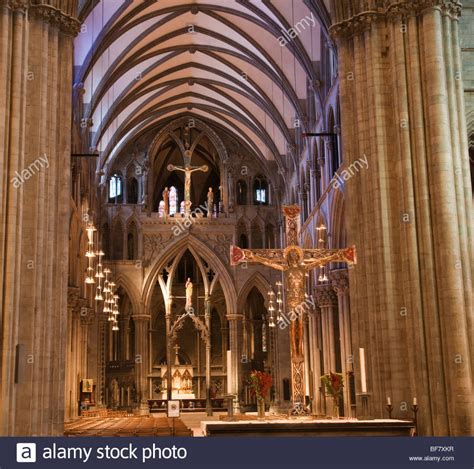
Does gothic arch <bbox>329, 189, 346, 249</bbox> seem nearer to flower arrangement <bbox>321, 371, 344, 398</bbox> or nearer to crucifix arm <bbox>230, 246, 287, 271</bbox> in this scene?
crucifix arm <bbox>230, 246, 287, 271</bbox>

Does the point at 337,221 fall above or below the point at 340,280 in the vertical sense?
above

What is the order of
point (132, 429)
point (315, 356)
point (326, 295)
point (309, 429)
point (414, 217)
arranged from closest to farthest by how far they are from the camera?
point (309, 429) → point (414, 217) → point (132, 429) → point (326, 295) → point (315, 356)

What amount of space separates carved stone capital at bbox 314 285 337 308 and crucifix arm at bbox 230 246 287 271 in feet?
41.0

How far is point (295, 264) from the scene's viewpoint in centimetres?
1752

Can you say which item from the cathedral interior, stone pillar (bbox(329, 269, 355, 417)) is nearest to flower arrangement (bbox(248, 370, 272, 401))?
the cathedral interior

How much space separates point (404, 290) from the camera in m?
16.8

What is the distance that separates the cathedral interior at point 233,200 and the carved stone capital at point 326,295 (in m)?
0.08

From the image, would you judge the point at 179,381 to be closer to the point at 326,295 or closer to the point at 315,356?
the point at 315,356

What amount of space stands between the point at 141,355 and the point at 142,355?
0.08 m

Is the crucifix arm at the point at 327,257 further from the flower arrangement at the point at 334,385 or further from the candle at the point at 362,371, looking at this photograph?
the flower arrangement at the point at 334,385

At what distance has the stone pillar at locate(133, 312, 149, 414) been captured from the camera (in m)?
39.2

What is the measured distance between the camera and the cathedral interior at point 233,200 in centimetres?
1612

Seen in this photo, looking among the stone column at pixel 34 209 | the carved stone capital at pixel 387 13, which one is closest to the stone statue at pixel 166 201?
the stone column at pixel 34 209

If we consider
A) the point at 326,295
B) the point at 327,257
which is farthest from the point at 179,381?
the point at 327,257
